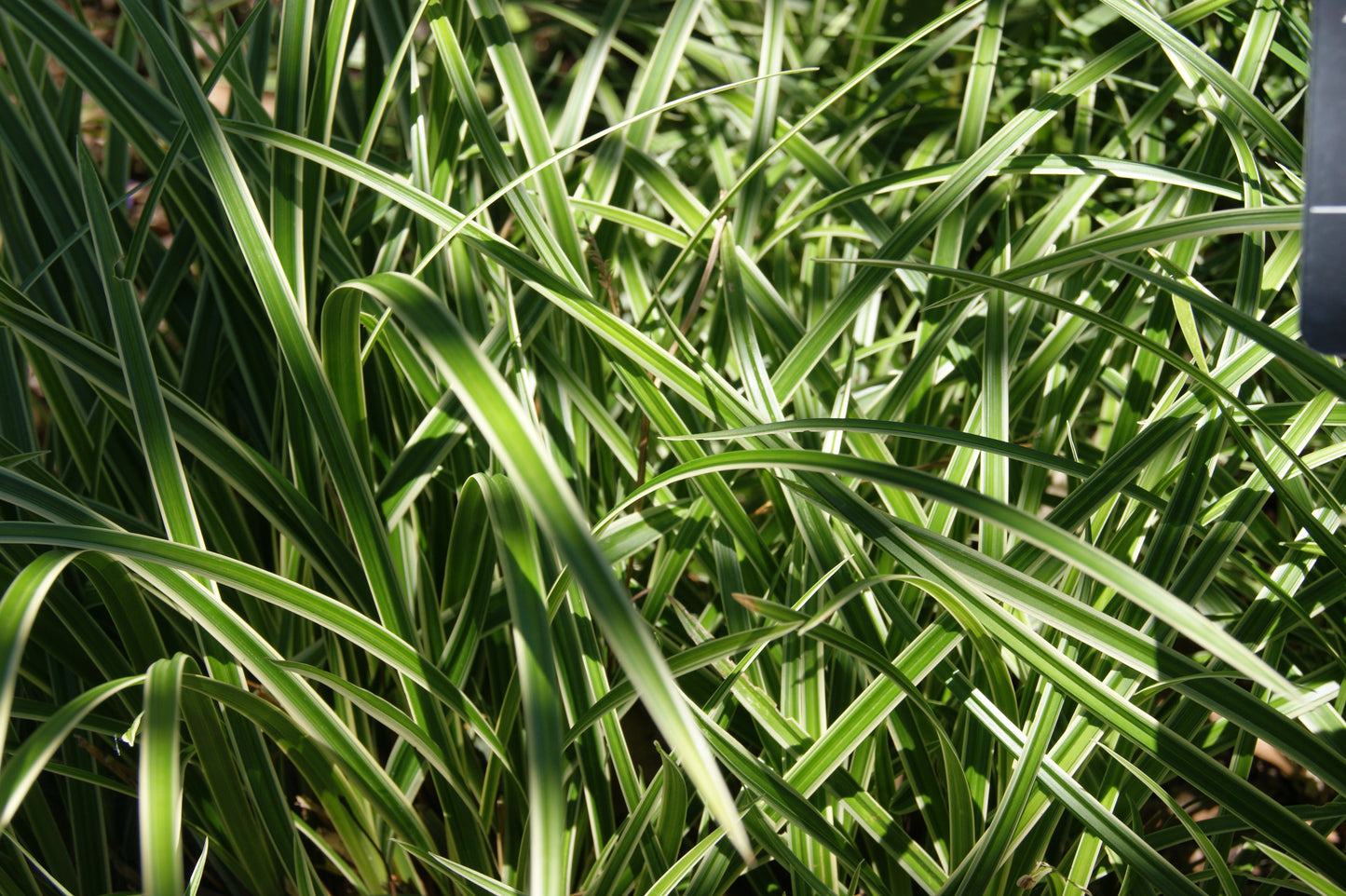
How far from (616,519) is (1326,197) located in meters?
0.53

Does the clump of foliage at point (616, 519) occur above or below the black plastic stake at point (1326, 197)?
below

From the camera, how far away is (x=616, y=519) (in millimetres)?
785

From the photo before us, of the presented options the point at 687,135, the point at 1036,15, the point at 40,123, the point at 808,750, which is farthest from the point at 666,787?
the point at 1036,15

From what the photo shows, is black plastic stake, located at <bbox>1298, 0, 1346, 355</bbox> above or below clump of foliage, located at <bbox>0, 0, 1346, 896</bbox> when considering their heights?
above

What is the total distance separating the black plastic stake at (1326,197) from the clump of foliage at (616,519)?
1.5 inches

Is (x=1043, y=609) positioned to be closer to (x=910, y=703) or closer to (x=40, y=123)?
(x=910, y=703)

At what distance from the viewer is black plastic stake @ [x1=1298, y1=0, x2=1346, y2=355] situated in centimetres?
51

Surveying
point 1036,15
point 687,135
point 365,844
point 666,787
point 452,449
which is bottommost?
point 365,844

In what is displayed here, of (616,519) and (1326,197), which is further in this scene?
(616,519)

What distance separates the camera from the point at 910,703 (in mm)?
723

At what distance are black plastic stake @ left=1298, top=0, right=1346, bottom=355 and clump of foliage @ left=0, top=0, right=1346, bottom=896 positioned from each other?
4 cm

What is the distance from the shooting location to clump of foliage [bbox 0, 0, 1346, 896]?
1.86 ft

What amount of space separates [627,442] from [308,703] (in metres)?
0.35

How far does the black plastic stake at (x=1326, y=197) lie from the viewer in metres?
0.51
